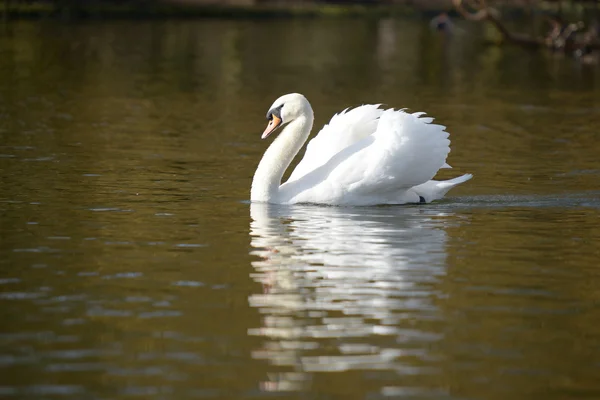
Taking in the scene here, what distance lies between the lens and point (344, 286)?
10.9 metres

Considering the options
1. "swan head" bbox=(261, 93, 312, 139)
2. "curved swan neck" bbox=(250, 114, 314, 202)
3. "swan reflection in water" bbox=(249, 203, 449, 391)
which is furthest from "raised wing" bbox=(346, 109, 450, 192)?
"swan head" bbox=(261, 93, 312, 139)

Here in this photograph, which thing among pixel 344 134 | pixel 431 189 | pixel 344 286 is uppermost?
pixel 344 134

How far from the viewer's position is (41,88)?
32094 millimetres

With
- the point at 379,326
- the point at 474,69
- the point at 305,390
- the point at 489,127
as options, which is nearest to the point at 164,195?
the point at 379,326

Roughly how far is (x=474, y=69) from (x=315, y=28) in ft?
97.2

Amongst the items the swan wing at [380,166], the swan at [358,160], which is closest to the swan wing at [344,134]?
the swan at [358,160]

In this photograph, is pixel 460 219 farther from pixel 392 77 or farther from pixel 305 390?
pixel 392 77

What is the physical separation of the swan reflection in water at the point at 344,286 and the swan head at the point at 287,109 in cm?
106

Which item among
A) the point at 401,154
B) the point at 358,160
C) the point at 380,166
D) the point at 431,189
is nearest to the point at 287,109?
the point at 358,160

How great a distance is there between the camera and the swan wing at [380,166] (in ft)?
48.2

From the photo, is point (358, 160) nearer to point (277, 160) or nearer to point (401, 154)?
point (401, 154)

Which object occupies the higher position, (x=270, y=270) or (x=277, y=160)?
(x=277, y=160)

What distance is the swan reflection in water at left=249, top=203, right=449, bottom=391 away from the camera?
8938 mm

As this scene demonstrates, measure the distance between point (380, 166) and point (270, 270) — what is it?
3330 mm
